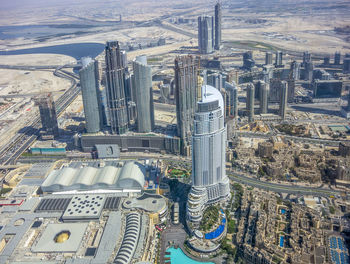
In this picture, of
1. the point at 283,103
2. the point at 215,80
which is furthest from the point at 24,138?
the point at 283,103

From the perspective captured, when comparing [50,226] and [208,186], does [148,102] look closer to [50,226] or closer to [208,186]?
[208,186]

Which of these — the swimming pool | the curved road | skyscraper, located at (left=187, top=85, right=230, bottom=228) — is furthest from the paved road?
the swimming pool

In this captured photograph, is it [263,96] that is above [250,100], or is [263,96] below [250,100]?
above

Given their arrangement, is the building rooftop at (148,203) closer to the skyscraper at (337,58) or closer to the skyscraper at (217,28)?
the skyscraper at (337,58)

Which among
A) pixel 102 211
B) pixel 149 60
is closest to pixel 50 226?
pixel 102 211

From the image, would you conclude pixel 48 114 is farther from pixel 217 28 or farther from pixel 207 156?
pixel 217 28

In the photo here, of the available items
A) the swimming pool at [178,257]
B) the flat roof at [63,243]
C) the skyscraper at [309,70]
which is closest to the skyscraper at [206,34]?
the skyscraper at [309,70]

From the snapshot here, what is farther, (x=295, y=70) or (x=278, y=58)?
(x=278, y=58)
